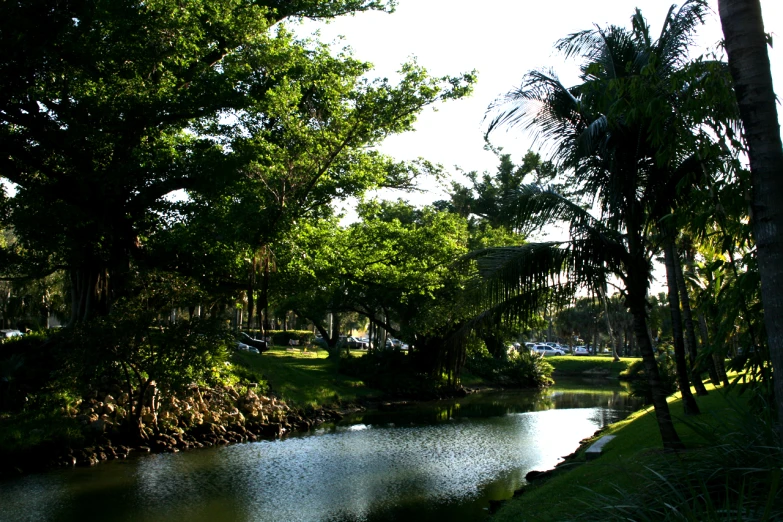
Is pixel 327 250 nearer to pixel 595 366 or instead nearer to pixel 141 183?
Result: pixel 141 183

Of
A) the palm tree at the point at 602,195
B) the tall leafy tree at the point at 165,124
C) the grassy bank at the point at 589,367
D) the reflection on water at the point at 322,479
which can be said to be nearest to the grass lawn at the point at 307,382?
the reflection on water at the point at 322,479

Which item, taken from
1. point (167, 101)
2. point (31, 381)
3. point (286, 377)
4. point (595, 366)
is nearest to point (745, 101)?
point (167, 101)

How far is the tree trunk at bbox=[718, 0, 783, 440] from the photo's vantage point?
17.3ft

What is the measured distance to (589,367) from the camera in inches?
2286

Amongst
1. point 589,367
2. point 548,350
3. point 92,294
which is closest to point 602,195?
point 92,294

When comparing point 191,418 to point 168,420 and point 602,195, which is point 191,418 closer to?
point 168,420

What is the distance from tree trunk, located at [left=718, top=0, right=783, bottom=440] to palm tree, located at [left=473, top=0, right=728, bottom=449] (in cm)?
439

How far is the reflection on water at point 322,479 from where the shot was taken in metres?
12.7

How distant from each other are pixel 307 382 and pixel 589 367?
3483 cm

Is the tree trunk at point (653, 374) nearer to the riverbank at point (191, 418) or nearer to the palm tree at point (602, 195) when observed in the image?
the palm tree at point (602, 195)

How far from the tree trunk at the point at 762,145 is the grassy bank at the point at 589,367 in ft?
169

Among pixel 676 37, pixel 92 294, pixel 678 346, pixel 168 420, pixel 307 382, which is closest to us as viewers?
pixel 676 37

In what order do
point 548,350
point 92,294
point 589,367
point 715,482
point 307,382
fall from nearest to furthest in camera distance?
point 715,482, point 92,294, point 307,382, point 589,367, point 548,350

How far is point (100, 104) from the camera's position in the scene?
1658 cm
